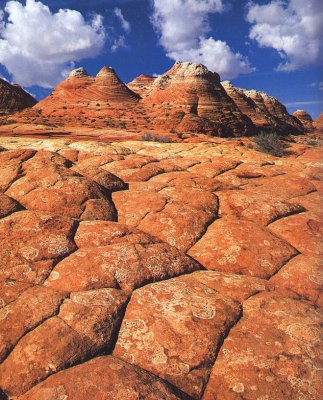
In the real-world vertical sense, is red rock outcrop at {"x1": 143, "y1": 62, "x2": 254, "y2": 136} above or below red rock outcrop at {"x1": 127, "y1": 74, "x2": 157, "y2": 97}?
below

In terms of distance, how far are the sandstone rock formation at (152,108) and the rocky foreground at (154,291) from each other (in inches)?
1107

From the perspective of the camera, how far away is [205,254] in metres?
6.87

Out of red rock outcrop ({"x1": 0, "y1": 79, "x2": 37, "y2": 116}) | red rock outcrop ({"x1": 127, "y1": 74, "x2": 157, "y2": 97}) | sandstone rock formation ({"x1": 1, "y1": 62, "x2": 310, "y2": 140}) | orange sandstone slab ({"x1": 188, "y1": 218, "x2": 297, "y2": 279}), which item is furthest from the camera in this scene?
red rock outcrop ({"x1": 127, "y1": 74, "x2": 157, "y2": 97})

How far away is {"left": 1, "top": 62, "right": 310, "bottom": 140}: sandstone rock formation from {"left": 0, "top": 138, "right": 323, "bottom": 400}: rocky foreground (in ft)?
92.3

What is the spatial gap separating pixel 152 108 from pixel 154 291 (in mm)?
56729

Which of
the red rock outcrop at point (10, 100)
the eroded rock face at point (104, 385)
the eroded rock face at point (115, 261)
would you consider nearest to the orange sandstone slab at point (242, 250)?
the eroded rock face at point (115, 261)

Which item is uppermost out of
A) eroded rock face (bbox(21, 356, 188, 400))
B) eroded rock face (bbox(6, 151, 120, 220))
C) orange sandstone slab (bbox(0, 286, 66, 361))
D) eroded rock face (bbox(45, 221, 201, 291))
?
eroded rock face (bbox(6, 151, 120, 220))

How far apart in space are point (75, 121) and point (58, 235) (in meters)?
49.2

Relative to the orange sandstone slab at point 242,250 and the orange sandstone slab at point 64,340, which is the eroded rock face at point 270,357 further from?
the orange sandstone slab at point 64,340

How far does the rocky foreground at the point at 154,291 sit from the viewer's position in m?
3.87

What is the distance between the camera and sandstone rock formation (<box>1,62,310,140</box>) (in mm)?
47750

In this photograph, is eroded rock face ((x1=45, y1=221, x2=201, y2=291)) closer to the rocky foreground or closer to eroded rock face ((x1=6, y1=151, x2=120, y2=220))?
the rocky foreground

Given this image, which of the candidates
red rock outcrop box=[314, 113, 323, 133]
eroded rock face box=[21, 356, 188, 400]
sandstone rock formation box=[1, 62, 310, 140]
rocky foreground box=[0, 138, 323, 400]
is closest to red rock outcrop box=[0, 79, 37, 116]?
sandstone rock formation box=[1, 62, 310, 140]

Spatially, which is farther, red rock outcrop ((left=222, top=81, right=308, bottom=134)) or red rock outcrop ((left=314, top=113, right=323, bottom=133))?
red rock outcrop ((left=314, top=113, right=323, bottom=133))
